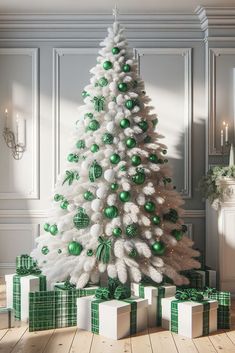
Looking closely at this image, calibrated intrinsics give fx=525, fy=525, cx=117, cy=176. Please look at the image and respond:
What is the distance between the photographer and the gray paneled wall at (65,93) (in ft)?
17.5

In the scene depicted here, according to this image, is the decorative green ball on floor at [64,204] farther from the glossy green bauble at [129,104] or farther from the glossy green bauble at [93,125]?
the glossy green bauble at [129,104]

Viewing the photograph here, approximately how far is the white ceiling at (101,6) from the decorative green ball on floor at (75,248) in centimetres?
242

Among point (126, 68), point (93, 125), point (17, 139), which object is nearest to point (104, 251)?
point (93, 125)

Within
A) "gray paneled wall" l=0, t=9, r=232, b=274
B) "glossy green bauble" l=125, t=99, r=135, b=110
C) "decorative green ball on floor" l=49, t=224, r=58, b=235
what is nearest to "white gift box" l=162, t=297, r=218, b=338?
"decorative green ball on floor" l=49, t=224, r=58, b=235

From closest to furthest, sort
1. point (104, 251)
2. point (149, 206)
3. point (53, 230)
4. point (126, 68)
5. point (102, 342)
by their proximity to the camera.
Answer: point (102, 342)
point (104, 251)
point (149, 206)
point (53, 230)
point (126, 68)

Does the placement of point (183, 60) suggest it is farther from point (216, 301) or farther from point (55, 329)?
point (55, 329)

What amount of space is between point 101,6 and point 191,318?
125 inches

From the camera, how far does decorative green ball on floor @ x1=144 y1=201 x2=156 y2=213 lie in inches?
155

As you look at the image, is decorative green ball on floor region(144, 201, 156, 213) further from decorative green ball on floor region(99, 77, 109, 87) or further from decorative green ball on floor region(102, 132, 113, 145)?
decorative green ball on floor region(99, 77, 109, 87)

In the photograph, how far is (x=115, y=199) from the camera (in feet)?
12.8

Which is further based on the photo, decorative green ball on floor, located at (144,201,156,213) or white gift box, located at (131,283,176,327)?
decorative green ball on floor, located at (144,201,156,213)

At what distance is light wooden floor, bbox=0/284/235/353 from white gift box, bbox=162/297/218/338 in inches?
1.9

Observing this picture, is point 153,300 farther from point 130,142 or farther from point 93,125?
point 93,125

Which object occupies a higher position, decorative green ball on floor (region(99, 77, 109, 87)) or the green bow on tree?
decorative green ball on floor (region(99, 77, 109, 87))
